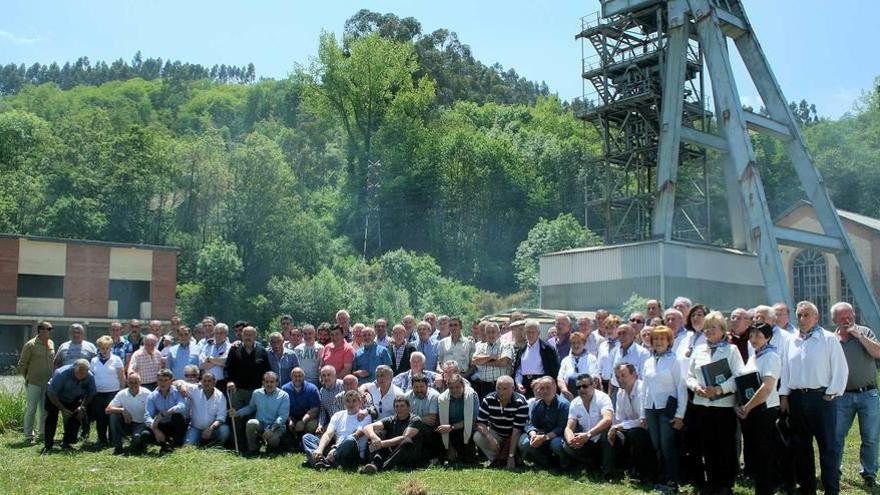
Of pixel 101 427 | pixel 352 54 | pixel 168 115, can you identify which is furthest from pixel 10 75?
pixel 101 427

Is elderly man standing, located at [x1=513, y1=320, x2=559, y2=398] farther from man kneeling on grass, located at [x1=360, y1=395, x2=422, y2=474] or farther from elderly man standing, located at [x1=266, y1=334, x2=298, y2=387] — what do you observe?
elderly man standing, located at [x1=266, y1=334, x2=298, y2=387]

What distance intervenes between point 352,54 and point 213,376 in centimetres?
5064

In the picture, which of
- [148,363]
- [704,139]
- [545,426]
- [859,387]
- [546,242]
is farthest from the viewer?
[546,242]

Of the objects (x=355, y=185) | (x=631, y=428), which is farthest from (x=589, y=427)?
(x=355, y=185)

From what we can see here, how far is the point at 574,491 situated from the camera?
8.56 m

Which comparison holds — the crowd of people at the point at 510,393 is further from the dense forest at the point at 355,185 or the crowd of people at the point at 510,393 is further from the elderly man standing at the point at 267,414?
the dense forest at the point at 355,185

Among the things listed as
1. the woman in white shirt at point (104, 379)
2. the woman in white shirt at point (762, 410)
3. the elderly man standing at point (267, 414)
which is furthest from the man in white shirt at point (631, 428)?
the woman in white shirt at point (104, 379)

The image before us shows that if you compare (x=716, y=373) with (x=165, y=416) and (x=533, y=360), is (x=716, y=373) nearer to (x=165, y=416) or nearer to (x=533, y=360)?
(x=533, y=360)

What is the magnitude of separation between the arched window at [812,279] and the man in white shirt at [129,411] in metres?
38.2

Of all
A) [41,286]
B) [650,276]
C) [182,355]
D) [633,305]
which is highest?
[650,276]

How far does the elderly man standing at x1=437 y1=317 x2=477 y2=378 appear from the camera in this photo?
1163cm

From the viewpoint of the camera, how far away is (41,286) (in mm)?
39031

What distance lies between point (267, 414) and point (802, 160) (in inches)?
1038

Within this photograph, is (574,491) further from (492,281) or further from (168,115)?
(168,115)
